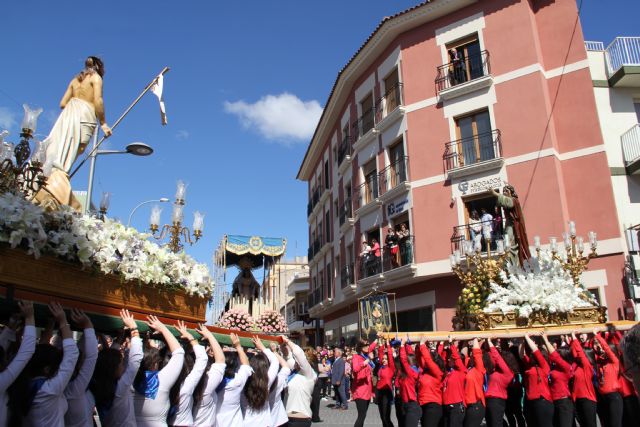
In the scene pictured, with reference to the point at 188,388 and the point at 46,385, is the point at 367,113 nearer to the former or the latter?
the point at 188,388

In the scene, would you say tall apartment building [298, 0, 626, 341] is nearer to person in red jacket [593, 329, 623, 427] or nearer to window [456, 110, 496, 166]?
window [456, 110, 496, 166]

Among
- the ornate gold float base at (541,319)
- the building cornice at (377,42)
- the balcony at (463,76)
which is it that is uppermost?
the building cornice at (377,42)

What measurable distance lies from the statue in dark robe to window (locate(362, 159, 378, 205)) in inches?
457

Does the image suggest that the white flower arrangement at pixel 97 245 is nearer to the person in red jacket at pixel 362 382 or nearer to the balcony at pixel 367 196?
the person in red jacket at pixel 362 382

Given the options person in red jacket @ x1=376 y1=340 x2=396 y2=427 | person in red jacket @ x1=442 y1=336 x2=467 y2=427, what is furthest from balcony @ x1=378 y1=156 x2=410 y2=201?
person in red jacket @ x1=442 y1=336 x2=467 y2=427

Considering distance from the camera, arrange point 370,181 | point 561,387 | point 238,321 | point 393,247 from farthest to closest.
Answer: point 370,181 < point 393,247 < point 238,321 < point 561,387

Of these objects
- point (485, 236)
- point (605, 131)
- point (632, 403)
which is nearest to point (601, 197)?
point (605, 131)

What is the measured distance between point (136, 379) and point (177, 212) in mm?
2972

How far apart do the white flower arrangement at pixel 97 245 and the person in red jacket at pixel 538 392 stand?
534cm

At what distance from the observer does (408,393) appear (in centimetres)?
819

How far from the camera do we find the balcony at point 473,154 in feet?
59.8

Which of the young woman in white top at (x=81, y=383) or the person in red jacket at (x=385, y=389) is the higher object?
the young woman in white top at (x=81, y=383)

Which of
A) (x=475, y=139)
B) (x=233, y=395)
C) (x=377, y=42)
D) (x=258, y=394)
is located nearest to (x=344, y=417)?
(x=258, y=394)

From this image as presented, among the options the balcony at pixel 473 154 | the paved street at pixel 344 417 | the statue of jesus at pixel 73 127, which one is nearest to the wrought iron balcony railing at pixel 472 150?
the balcony at pixel 473 154
